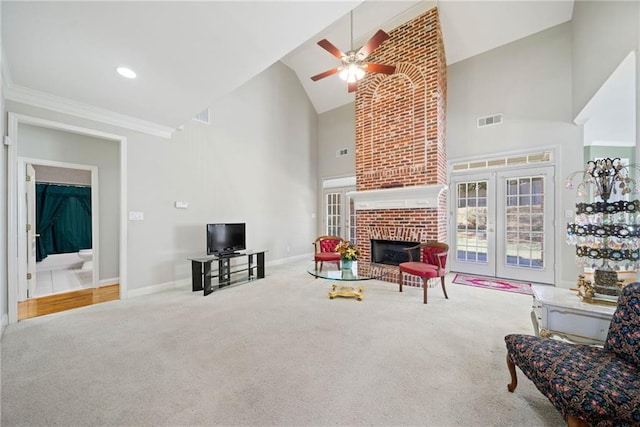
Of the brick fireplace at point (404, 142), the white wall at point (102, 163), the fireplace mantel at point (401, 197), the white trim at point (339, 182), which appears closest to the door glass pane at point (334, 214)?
the white trim at point (339, 182)

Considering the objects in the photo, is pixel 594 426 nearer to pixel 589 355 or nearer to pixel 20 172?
pixel 589 355

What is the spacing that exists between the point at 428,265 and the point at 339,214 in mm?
3790

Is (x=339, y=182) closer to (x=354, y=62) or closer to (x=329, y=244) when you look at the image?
(x=329, y=244)

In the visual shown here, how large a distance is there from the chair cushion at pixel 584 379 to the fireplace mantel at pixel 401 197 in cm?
292

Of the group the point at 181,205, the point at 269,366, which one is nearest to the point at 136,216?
the point at 181,205

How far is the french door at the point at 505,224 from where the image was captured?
14.6 feet

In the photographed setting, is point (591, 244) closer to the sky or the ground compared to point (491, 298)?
closer to the sky

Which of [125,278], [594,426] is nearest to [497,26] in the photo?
[594,426]

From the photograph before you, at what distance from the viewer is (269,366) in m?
2.09

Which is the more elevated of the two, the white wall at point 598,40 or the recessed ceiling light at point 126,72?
the white wall at point 598,40

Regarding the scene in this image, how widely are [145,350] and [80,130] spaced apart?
122 inches

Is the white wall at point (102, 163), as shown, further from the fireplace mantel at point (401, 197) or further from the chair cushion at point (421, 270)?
the chair cushion at point (421, 270)

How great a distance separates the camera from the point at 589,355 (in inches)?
59.4

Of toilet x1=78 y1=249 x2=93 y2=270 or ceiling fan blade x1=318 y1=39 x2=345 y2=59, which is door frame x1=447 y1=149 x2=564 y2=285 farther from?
toilet x1=78 y1=249 x2=93 y2=270
